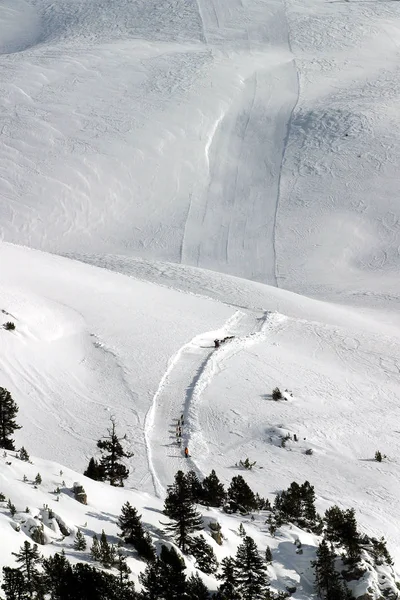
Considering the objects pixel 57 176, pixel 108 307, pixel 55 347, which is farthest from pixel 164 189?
pixel 55 347

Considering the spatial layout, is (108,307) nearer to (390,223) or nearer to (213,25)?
(390,223)

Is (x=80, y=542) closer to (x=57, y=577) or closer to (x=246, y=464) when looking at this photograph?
(x=57, y=577)

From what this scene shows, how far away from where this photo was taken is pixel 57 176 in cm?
6881

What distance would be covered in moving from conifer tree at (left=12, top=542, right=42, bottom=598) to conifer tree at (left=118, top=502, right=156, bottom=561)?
250cm

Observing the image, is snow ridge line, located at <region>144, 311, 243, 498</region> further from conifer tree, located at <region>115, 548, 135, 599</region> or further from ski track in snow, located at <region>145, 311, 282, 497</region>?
conifer tree, located at <region>115, 548, 135, 599</region>

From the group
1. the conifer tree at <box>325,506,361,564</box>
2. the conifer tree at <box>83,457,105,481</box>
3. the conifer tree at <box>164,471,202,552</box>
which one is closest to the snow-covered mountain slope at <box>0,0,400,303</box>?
the conifer tree at <box>83,457,105,481</box>

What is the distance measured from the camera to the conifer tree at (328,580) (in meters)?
17.1

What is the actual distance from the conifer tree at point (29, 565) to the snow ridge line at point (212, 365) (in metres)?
11.7

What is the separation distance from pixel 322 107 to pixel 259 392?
1903 inches

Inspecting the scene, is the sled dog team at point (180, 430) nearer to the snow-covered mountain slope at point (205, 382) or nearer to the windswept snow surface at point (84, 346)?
the snow-covered mountain slope at point (205, 382)

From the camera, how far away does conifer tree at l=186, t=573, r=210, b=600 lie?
1451cm

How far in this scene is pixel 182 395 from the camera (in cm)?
3198

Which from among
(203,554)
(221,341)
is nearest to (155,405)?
(221,341)

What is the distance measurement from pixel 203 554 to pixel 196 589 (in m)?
2.45
